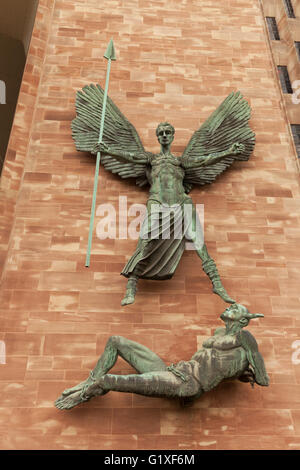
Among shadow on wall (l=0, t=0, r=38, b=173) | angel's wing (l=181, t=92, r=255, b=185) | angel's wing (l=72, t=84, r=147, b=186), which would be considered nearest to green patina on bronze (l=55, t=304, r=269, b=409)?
angel's wing (l=181, t=92, r=255, b=185)

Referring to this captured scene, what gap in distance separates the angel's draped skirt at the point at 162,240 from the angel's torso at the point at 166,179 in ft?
0.49

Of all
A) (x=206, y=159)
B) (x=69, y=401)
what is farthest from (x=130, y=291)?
(x=206, y=159)

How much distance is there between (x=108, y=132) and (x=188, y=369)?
4204 mm

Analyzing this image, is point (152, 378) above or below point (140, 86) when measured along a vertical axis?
below

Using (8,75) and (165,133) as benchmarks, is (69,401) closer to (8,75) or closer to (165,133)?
(165,133)

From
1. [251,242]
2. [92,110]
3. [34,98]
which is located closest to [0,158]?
[34,98]

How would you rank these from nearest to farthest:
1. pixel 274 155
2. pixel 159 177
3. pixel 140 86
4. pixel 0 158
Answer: pixel 159 177 → pixel 274 155 → pixel 140 86 → pixel 0 158

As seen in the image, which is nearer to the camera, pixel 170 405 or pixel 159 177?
pixel 170 405

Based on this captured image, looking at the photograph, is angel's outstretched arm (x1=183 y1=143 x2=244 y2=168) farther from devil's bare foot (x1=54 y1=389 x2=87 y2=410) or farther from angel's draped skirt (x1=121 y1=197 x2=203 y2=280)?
devil's bare foot (x1=54 y1=389 x2=87 y2=410)

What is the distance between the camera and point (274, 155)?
891 cm

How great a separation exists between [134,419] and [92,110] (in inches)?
200

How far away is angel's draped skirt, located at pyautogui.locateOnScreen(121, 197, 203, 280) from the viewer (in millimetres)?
7113
